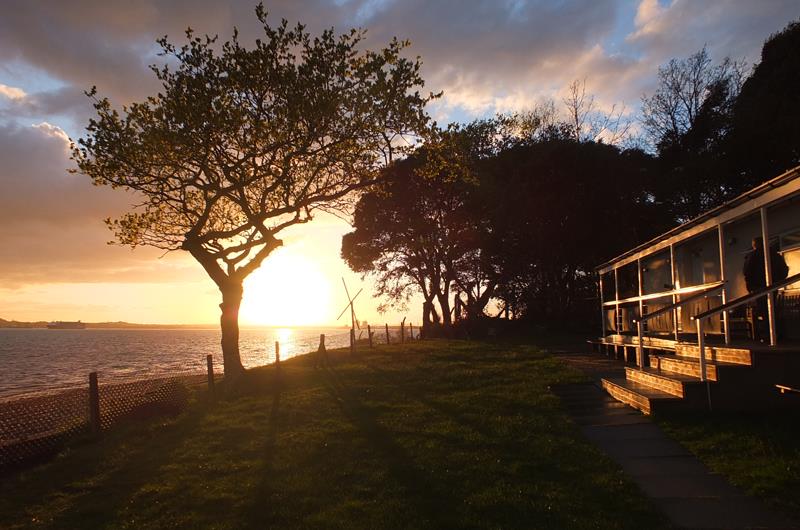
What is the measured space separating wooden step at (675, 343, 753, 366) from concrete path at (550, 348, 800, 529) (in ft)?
5.71

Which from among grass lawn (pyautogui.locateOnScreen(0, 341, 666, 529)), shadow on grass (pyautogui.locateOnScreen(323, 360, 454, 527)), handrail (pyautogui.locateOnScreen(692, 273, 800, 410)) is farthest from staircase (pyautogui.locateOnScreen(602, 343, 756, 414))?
shadow on grass (pyautogui.locateOnScreen(323, 360, 454, 527))

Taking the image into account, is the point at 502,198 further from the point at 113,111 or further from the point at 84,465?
the point at 84,465

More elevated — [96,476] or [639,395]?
[639,395]

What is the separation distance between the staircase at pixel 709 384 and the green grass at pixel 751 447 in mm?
246

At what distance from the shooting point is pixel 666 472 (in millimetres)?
7379

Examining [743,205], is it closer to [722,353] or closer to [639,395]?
[722,353]

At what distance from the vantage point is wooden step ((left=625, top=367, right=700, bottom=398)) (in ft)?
31.6

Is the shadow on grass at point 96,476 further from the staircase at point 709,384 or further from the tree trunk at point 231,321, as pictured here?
the staircase at point 709,384

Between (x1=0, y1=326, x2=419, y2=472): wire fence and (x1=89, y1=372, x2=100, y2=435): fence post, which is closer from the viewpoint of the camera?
(x1=0, y1=326, x2=419, y2=472): wire fence

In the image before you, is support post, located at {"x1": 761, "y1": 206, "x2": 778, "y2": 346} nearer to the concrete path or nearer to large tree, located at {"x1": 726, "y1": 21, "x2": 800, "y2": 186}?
the concrete path

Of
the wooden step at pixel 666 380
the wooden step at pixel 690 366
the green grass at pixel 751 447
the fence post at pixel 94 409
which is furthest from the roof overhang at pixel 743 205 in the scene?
the fence post at pixel 94 409

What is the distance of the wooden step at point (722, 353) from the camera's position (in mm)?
9195

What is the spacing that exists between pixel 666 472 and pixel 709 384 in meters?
2.80

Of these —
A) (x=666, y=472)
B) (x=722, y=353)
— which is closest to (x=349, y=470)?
(x=666, y=472)
